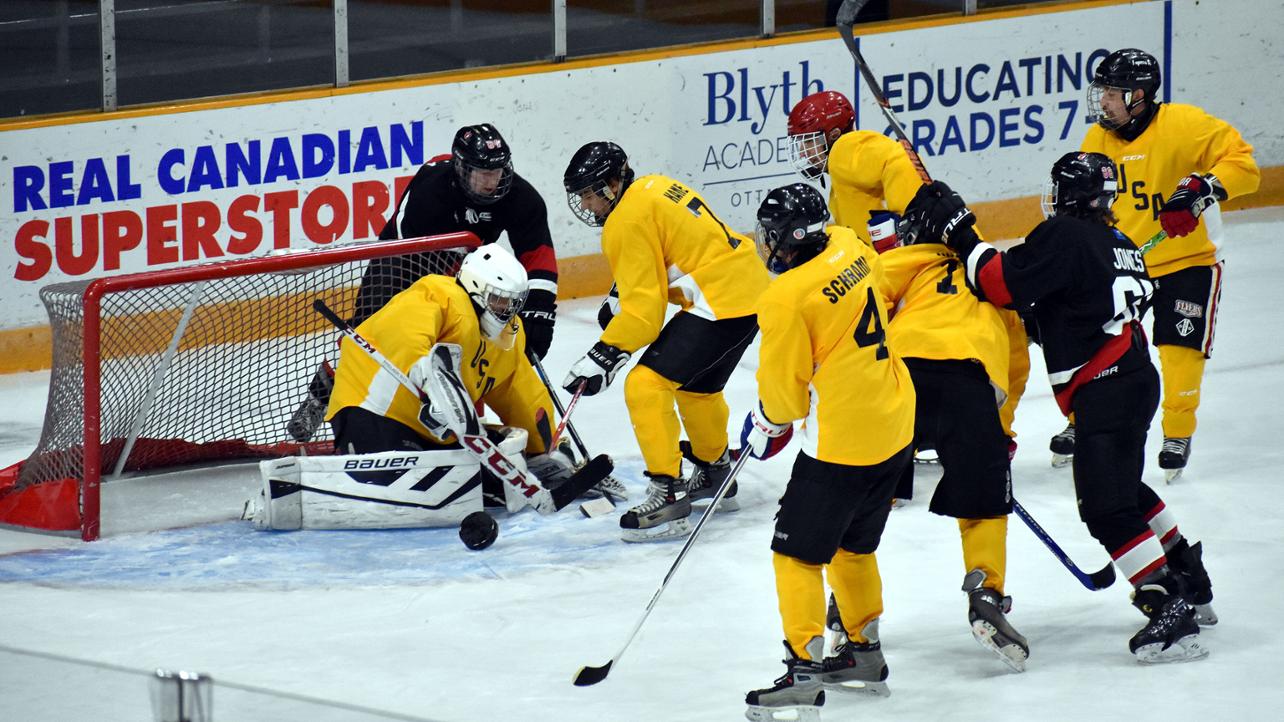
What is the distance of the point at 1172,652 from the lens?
13.8 feet

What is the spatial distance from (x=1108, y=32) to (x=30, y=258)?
4.99m

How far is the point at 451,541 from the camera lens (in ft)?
16.9

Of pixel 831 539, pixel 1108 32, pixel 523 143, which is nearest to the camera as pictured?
pixel 831 539

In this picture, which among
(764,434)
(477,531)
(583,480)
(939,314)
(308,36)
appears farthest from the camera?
(308,36)

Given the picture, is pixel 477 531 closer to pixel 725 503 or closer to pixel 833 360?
pixel 725 503

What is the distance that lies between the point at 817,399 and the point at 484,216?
2.27 m

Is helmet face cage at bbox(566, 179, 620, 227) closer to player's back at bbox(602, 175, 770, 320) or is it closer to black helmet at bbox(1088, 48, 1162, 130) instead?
player's back at bbox(602, 175, 770, 320)

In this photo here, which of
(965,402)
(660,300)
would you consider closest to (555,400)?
(660,300)

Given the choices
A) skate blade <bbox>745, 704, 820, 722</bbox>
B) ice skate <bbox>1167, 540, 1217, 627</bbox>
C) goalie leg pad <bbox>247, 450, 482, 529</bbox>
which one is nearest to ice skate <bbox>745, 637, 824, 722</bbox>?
skate blade <bbox>745, 704, 820, 722</bbox>

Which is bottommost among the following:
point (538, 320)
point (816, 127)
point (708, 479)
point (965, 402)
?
point (708, 479)

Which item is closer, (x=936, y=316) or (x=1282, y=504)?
(x=936, y=316)

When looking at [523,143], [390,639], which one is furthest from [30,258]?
[390,639]

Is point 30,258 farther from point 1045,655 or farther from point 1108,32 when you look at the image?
point 1108,32

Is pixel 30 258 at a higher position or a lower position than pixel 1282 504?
higher
